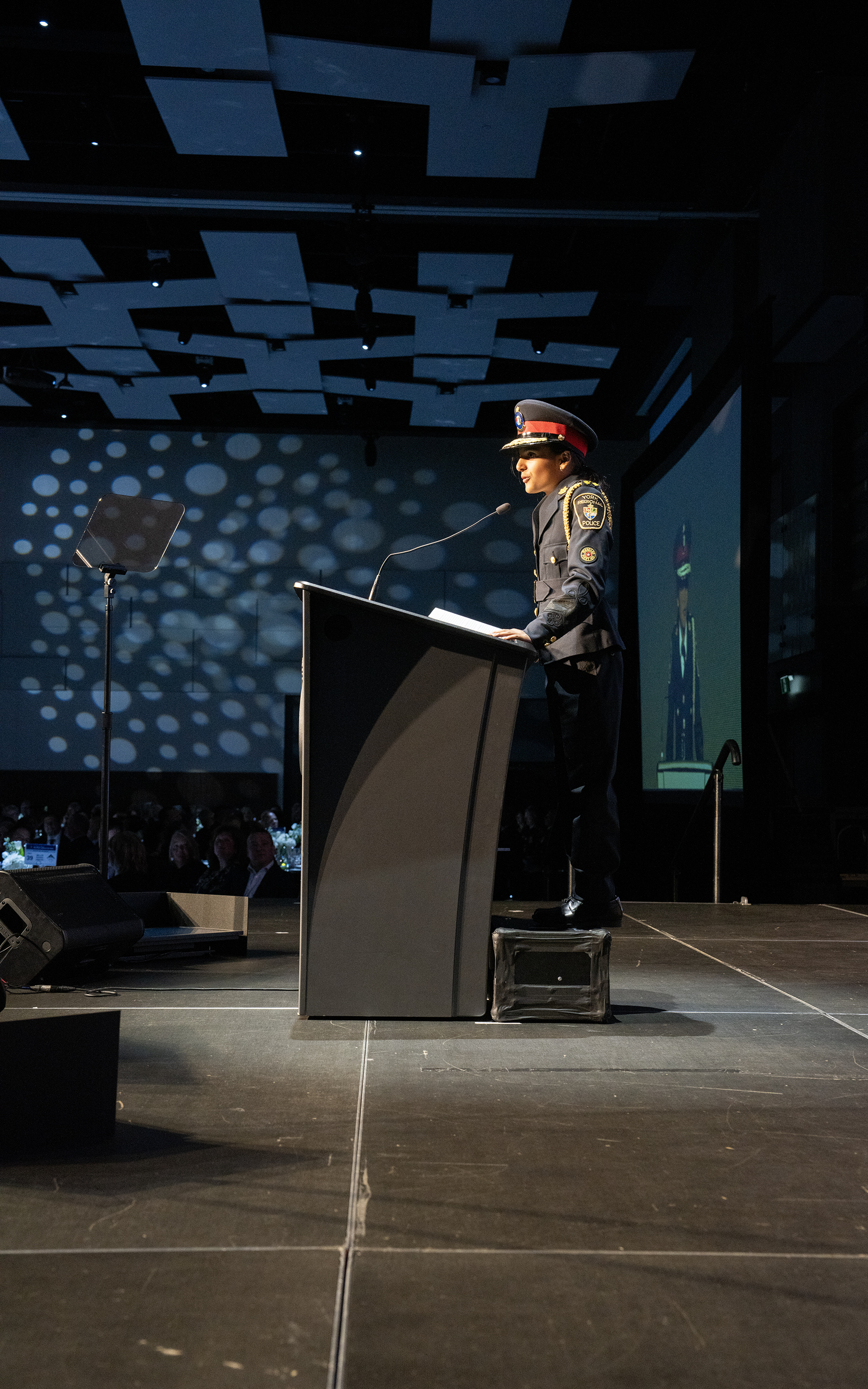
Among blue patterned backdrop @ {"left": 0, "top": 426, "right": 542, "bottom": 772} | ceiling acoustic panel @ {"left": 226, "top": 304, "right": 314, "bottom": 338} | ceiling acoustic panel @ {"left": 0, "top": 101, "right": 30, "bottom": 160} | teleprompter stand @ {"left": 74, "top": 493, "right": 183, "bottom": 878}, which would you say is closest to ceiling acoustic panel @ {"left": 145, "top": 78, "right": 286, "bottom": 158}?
ceiling acoustic panel @ {"left": 0, "top": 101, "right": 30, "bottom": 160}

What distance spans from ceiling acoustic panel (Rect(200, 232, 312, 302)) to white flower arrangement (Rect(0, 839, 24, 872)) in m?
4.13

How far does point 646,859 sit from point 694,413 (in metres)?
3.18

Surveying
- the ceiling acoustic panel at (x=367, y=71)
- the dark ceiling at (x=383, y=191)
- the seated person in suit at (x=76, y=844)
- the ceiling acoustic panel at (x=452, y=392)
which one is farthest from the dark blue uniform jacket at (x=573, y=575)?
the ceiling acoustic panel at (x=452, y=392)

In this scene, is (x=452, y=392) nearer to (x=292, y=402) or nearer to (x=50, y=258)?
(x=292, y=402)

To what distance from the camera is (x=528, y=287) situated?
27.7ft

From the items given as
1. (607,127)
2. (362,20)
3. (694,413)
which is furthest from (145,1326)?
(607,127)

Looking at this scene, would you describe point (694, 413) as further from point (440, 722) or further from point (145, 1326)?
point (145, 1326)

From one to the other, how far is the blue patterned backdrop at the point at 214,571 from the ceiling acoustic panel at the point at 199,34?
6.01 metres

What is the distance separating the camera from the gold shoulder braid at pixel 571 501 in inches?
102

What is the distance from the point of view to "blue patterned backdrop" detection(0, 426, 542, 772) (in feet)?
37.2

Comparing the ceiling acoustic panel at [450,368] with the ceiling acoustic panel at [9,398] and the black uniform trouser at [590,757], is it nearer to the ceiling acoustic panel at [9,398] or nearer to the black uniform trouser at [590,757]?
the ceiling acoustic panel at [9,398]

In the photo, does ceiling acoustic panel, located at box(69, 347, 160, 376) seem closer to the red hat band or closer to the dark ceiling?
the dark ceiling

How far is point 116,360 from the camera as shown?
9758 millimetres

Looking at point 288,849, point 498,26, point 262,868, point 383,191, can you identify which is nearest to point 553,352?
point 383,191
